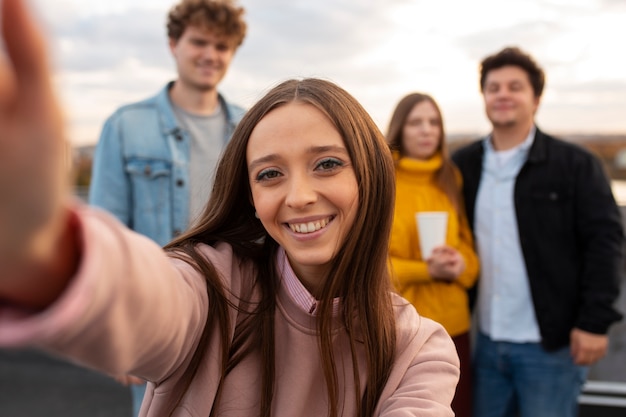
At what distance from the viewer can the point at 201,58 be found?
3.19m

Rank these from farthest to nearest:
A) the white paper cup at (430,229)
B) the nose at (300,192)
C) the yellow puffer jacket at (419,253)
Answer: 1. the yellow puffer jacket at (419,253)
2. the white paper cup at (430,229)
3. the nose at (300,192)

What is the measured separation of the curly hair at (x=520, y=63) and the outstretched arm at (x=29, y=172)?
2.82 meters

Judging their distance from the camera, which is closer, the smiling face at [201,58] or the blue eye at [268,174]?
the blue eye at [268,174]

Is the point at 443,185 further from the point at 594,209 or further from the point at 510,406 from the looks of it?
the point at 510,406

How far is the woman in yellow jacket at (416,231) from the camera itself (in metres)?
2.94

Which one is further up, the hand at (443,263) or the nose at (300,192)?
the nose at (300,192)

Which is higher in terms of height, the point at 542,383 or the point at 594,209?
the point at 594,209

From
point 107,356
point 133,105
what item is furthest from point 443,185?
A: point 107,356

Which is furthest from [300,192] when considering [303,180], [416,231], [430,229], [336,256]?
[416,231]

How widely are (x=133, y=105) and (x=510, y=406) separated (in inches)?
89.2

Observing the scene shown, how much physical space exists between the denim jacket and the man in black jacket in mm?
1291

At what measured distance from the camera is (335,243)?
1.53m

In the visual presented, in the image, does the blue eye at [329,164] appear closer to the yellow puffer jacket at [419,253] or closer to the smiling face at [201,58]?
the yellow puffer jacket at [419,253]

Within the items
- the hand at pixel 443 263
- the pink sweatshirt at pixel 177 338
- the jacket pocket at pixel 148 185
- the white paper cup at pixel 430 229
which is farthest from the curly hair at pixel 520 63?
the pink sweatshirt at pixel 177 338
